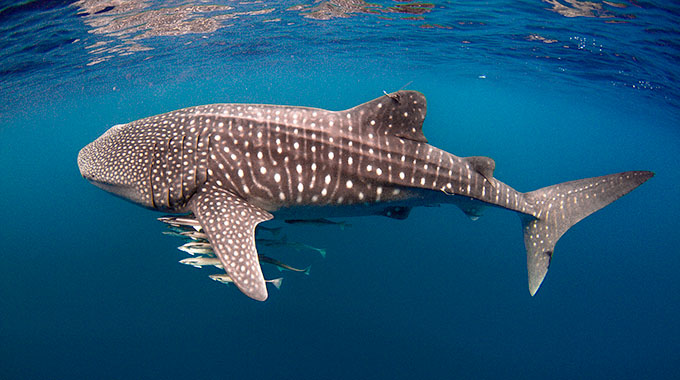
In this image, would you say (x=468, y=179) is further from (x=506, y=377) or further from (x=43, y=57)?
(x=43, y=57)

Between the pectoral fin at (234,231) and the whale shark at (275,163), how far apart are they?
1 centimetres

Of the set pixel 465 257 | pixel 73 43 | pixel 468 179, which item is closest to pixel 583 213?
pixel 468 179

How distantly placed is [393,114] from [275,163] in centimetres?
158

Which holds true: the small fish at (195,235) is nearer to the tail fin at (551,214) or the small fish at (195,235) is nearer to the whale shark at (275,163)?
the whale shark at (275,163)

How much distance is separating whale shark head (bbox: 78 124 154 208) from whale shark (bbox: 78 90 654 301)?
0.01m

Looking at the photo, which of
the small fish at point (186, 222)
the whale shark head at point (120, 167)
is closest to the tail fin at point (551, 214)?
the small fish at point (186, 222)

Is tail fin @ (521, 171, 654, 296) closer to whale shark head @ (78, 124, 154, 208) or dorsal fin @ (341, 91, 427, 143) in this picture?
dorsal fin @ (341, 91, 427, 143)

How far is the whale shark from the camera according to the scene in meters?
3.47

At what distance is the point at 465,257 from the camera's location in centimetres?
1833

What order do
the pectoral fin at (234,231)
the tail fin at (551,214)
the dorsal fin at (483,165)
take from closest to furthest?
the pectoral fin at (234,231) < the dorsal fin at (483,165) < the tail fin at (551,214)

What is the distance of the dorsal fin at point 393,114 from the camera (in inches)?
144

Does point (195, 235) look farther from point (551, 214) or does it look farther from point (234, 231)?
point (551, 214)

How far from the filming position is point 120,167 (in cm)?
363

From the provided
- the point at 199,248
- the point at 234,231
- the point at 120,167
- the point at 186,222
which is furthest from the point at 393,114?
the point at 120,167
